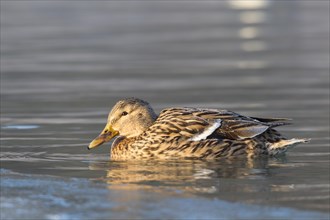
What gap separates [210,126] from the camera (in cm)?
1151

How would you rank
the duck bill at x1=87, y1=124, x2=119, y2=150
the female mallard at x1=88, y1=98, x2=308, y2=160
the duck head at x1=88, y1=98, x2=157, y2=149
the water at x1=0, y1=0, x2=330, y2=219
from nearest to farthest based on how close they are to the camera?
the water at x1=0, y1=0, x2=330, y2=219
the female mallard at x1=88, y1=98, x2=308, y2=160
the duck bill at x1=87, y1=124, x2=119, y2=150
the duck head at x1=88, y1=98, x2=157, y2=149

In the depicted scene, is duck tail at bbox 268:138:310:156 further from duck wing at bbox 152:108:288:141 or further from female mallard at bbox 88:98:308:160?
duck wing at bbox 152:108:288:141

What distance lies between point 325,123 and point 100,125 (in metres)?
2.85

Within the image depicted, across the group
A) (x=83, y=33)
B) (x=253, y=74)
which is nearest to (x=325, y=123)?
(x=253, y=74)

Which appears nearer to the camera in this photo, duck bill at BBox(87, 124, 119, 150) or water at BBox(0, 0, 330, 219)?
water at BBox(0, 0, 330, 219)

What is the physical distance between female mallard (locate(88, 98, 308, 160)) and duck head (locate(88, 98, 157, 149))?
6cm

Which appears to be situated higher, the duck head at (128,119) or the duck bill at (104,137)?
the duck head at (128,119)

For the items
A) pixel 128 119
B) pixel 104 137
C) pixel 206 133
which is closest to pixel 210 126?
pixel 206 133

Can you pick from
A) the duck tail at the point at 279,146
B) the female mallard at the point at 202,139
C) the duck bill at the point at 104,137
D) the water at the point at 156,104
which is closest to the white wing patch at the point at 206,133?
the female mallard at the point at 202,139

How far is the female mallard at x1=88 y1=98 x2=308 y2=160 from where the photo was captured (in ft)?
37.7

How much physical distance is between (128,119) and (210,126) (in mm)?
940

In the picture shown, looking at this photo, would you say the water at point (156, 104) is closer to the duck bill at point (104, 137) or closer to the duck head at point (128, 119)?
the duck bill at point (104, 137)

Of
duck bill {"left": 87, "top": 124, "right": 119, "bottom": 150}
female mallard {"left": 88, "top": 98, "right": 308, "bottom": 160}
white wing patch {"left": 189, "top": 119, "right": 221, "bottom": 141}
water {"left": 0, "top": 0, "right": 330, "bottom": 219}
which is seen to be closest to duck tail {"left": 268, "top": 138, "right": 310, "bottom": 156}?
female mallard {"left": 88, "top": 98, "right": 308, "bottom": 160}

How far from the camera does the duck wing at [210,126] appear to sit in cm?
1149
